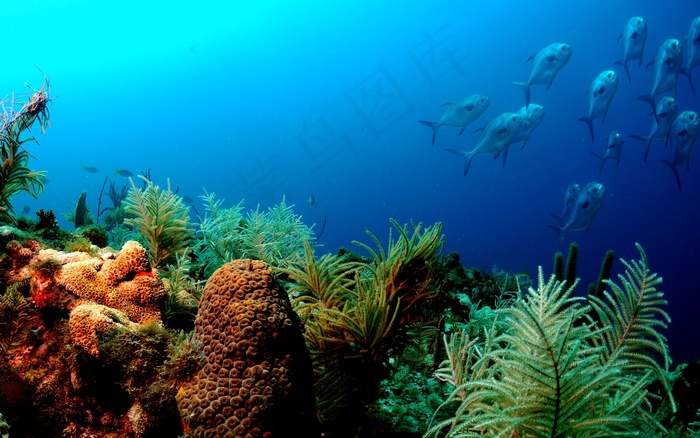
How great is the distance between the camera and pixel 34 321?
9.53 ft

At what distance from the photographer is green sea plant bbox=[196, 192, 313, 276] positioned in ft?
16.1

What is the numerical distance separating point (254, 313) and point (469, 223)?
419 feet

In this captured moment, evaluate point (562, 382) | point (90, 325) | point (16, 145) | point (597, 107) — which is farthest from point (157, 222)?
point (597, 107)

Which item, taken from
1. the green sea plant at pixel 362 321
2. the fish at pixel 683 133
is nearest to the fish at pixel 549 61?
the fish at pixel 683 133

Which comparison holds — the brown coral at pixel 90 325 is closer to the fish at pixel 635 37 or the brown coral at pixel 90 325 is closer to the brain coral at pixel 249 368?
the brain coral at pixel 249 368

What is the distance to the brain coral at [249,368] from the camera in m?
1.96

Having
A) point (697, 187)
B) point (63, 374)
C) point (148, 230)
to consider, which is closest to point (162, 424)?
point (63, 374)

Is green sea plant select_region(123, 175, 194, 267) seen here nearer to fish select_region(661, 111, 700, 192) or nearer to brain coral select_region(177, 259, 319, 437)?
brain coral select_region(177, 259, 319, 437)

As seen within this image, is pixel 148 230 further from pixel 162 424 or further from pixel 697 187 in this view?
pixel 697 187

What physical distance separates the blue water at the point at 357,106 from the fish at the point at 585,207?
7432 cm

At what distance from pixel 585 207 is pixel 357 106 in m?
88.4

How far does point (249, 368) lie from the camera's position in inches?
80.3

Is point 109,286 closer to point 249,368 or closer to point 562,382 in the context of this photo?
point 249,368

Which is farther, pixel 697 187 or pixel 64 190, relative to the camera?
pixel 64 190
